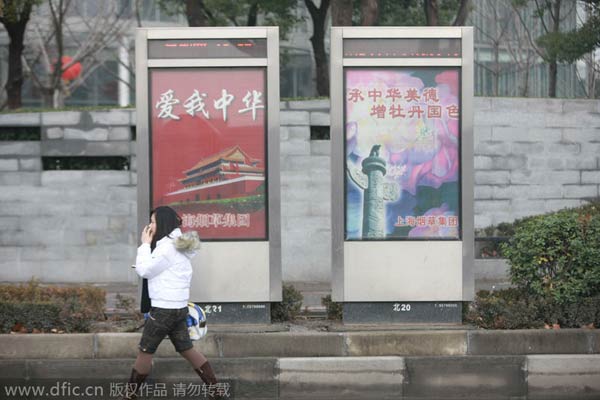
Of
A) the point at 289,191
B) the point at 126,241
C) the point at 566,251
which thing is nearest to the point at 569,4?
the point at 289,191

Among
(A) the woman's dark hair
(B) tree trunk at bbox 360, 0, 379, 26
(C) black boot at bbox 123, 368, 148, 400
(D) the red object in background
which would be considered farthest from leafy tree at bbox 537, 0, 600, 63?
(D) the red object in background

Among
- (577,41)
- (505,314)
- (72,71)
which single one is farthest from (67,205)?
(72,71)

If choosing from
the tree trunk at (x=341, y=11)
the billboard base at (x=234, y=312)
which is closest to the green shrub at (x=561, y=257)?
the billboard base at (x=234, y=312)

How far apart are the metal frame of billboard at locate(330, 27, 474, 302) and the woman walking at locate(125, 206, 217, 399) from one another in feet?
6.13

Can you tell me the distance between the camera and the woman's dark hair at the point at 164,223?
326 inches

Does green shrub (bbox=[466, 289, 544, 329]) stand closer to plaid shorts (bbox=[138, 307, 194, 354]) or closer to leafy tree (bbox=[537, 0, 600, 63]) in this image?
plaid shorts (bbox=[138, 307, 194, 354])

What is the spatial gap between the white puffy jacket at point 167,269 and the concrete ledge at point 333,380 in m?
1.33

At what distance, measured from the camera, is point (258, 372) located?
8.87 metres

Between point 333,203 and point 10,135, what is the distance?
7869 mm

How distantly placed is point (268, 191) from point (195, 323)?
5.80 ft

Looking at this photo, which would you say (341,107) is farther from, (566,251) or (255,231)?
(566,251)

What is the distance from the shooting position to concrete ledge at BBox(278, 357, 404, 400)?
8852 millimetres

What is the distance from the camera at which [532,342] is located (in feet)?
29.9

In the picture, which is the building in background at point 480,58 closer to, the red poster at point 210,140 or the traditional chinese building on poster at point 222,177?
the red poster at point 210,140
